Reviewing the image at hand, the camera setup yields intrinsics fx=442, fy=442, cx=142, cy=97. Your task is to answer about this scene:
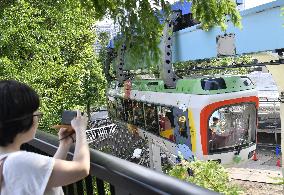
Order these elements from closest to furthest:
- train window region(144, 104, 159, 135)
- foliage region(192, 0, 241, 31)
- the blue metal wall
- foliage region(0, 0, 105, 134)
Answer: foliage region(192, 0, 241, 31), the blue metal wall, foliage region(0, 0, 105, 134), train window region(144, 104, 159, 135)

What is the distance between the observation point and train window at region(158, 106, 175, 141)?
14.2m

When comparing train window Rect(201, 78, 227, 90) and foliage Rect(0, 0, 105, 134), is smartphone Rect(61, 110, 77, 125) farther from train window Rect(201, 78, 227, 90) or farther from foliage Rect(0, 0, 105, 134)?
train window Rect(201, 78, 227, 90)

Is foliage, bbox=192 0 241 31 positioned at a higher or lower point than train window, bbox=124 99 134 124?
higher

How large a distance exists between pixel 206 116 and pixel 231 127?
5.15ft

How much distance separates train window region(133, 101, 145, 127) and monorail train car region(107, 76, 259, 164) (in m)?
0.71

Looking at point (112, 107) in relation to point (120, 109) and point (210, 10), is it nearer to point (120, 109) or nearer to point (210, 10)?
point (120, 109)

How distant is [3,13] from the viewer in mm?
10648

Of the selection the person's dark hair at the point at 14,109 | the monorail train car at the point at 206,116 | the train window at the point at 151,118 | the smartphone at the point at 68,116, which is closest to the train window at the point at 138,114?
the train window at the point at 151,118

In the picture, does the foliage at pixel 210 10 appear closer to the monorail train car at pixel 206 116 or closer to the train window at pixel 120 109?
the monorail train car at pixel 206 116

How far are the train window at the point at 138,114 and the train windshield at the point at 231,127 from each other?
3.76m

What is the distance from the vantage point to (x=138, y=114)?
17.2 m

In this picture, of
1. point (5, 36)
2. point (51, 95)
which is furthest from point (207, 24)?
point (51, 95)

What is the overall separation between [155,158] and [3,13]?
8094 millimetres

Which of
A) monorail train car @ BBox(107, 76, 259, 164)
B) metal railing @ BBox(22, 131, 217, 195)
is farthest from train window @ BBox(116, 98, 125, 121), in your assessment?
metal railing @ BBox(22, 131, 217, 195)
